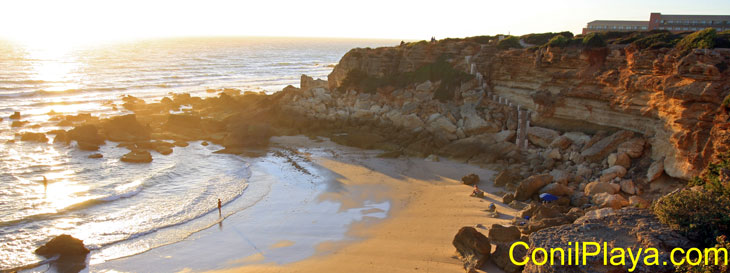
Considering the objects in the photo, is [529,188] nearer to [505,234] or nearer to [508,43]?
[505,234]

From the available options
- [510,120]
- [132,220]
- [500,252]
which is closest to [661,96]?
[510,120]

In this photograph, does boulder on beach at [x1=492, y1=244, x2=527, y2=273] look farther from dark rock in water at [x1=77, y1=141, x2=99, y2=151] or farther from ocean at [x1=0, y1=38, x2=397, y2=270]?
dark rock in water at [x1=77, y1=141, x2=99, y2=151]

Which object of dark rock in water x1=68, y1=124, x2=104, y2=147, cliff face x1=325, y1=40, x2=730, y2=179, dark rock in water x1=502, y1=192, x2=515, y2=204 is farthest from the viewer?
dark rock in water x1=68, y1=124, x2=104, y2=147

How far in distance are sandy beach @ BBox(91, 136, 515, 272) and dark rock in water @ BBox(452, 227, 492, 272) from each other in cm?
30

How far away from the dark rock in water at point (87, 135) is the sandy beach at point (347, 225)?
1197cm

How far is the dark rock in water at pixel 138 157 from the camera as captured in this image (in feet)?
88.7

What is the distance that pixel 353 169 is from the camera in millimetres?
25562

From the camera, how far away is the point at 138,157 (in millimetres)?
27203

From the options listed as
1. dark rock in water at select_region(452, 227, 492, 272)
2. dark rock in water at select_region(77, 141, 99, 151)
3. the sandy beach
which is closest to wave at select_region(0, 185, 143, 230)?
the sandy beach

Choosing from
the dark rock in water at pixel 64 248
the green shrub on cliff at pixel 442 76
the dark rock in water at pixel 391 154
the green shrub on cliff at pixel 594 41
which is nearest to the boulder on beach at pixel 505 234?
the dark rock in water at pixel 64 248

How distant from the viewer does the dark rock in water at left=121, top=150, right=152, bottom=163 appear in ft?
88.7

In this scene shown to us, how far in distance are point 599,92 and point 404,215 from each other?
12.8 meters

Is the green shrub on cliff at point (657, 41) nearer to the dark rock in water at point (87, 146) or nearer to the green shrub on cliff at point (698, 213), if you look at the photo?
the green shrub on cliff at point (698, 213)

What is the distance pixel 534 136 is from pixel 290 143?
14755 millimetres
